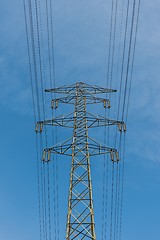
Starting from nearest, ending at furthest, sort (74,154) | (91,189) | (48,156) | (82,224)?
(82,224) → (91,189) → (74,154) → (48,156)

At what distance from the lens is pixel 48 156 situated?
81.3ft

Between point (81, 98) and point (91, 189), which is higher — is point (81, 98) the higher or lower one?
the higher one

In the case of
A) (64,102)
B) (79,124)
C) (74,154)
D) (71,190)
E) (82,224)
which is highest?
(64,102)

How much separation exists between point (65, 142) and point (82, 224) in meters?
5.64

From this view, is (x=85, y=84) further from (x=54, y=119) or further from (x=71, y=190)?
(x=71, y=190)

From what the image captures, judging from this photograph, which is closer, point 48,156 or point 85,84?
point 48,156

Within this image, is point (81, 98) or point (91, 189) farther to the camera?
point (81, 98)

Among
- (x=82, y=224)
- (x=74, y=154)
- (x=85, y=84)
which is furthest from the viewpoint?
(x=85, y=84)

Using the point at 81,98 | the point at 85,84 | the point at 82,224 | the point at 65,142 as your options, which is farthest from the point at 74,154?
the point at 85,84

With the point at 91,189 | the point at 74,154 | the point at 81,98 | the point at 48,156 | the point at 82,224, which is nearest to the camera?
the point at 82,224

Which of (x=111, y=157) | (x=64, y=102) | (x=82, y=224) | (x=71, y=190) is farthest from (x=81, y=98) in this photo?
(x=82, y=224)

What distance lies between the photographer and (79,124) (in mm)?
25266

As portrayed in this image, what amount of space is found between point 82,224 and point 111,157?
243 inches

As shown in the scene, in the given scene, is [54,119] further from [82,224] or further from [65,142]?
[82,224]
